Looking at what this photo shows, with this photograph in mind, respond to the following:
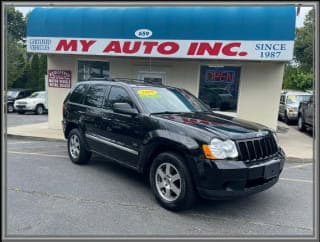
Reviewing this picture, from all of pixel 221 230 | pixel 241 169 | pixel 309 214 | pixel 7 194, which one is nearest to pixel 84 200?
pixel 7 194

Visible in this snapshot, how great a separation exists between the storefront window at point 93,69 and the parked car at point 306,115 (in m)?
8.19

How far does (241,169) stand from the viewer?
371 cm

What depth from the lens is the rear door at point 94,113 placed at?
566 centimetres

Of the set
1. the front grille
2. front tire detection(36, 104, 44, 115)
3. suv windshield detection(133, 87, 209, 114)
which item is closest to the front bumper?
the front grille

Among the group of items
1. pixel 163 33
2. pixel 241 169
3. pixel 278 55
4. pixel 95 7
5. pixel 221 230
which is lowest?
pixel 221 230

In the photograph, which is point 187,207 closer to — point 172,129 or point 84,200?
point 172,129

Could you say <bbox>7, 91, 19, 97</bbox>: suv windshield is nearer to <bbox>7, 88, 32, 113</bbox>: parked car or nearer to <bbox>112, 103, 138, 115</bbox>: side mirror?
<bbox>7, 88, 32, 113</bbox>: parked car

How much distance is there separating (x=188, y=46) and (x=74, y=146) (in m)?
4.35

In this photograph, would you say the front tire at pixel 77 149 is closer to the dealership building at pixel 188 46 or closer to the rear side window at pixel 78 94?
the rear side window at pixel 78 94

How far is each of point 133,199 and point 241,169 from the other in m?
1.80

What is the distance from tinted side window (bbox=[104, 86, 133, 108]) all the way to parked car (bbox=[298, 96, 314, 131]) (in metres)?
9.07

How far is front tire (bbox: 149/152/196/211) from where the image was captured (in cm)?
391

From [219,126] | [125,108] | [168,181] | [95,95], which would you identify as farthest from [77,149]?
A: [219,126]

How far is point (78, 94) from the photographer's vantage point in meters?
6.50
